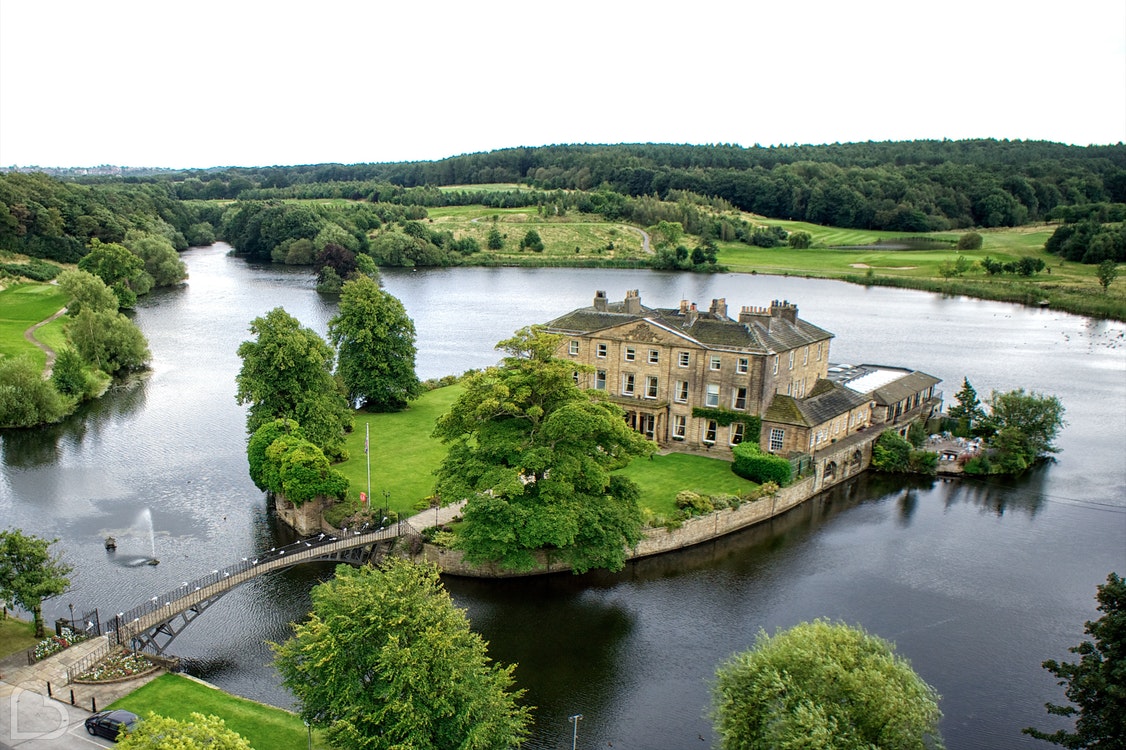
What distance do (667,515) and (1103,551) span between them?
24.1m

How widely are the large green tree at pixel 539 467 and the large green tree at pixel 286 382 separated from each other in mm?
12854

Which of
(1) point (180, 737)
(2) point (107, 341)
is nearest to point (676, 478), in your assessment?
(1) point (180, 737)

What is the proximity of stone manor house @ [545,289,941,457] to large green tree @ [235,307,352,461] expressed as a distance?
16.6m

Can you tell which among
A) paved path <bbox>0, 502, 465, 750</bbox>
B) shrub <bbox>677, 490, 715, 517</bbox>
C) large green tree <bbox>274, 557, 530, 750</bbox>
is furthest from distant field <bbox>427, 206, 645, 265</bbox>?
large green tree <bbox>274, 557, 530, 750</bbox>

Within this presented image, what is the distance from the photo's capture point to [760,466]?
5094 cm

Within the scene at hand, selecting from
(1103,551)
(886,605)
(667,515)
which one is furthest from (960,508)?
(667,515)

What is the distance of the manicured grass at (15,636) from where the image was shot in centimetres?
3206

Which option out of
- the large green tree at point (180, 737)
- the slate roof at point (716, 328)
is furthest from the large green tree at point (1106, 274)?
the large green tree at point (180, 737)

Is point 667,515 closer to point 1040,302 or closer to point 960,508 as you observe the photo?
point 960,508

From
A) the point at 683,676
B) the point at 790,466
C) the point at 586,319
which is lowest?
the point at 683,676

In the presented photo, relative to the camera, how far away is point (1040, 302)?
12938cm

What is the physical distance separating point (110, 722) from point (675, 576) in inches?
1000

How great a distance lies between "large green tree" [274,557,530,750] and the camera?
24047 millimetres

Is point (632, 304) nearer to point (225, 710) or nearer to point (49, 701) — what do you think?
point (225, 710)
